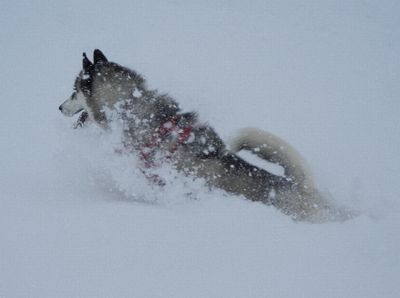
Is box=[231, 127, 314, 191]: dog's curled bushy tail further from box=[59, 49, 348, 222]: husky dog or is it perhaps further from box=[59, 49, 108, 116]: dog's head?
box=[59, 49, 108, 116]: dog's head

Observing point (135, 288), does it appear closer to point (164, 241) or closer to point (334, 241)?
point (164, 241)

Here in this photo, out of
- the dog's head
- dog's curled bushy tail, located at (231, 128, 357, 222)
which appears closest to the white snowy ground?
dog's curled bushy tail, located at (231, 128, 357, 222)

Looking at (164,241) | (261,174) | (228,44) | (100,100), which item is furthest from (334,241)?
(228,44)

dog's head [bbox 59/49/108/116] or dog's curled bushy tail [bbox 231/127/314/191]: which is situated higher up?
dog's head [bbox 59/49/108/116]

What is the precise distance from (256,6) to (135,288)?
7.81 metres

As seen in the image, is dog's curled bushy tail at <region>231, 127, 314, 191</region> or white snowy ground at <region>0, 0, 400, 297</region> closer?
white snowy ground at <region>0, 0, 400, 297</region>

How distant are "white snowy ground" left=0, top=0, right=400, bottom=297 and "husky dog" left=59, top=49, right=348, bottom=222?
0.50 ft

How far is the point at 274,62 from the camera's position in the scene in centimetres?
630

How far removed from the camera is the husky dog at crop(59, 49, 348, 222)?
280 centimetres

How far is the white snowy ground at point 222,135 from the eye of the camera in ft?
6.36

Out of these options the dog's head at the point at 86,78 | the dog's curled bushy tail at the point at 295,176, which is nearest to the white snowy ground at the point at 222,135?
the dog's curled bushy tail at the point at 295,176

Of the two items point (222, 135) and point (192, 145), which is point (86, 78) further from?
point (222, 135)

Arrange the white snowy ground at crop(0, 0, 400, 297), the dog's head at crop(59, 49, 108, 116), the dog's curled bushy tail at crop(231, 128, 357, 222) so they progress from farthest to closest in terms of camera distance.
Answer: the dog's head at crop(59, 49, 108, 116), the dog's curled bushy tail at crop(231, 128, 357, 222), the white snowy ground at crop(0, 0, 400, 297)

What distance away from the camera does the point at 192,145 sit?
3.03 m
